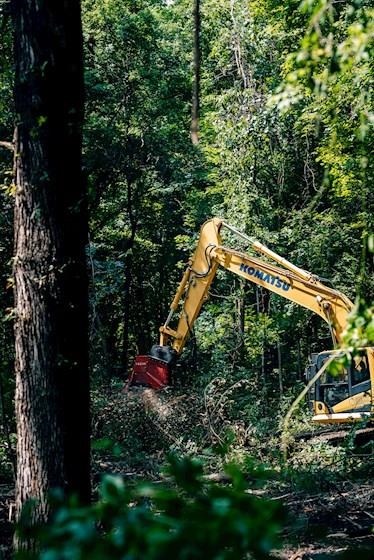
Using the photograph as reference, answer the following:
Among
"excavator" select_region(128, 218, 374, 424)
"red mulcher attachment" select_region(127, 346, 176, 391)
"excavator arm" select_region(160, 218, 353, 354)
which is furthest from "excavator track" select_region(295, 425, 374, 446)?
"red mulcher attachment" select_region(127, 346, 176, 391)

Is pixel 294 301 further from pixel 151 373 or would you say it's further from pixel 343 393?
pixel 151 373

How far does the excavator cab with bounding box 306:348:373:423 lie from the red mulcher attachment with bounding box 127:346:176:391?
2734 mm

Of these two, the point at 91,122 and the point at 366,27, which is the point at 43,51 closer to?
the point at 366,27

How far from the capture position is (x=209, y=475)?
9.52 metres

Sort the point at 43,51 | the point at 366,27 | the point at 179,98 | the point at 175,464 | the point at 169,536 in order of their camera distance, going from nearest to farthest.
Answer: the point at 169,536
the point at 175,464
the point at 366,27
the point at 43,51
the point at 179,98

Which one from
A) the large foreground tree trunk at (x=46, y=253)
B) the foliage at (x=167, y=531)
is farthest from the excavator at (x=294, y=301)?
the foliage at (x=167, y=531)

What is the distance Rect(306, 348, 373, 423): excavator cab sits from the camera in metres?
11.1

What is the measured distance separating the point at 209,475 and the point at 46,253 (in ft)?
20.1

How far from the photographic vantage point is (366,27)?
296 centimetres

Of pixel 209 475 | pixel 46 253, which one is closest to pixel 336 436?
pixel 209 475

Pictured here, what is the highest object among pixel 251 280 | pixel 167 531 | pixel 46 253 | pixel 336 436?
pixel 251 280

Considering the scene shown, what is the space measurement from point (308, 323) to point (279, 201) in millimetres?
3686

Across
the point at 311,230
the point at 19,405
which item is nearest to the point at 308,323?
the point at 311,230

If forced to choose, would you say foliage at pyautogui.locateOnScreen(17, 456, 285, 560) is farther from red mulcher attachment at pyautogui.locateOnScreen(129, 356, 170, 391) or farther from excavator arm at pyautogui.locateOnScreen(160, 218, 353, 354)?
red mulcher attachment at pyautogui.locateOnScreen(129, 356, 170, 391)
